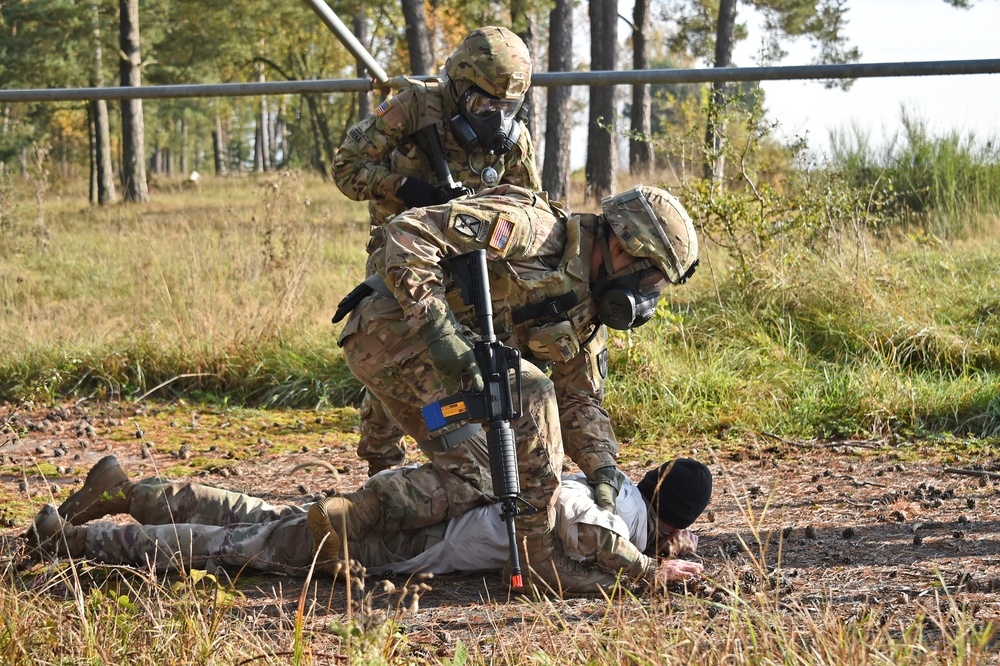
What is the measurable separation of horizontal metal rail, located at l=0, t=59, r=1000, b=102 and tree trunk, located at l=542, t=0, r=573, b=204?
9066mm

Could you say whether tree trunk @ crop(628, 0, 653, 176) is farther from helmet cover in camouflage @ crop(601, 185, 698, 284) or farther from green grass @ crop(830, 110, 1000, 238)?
helmet cover in camouflage @ crop(601, 185, 698, 284)

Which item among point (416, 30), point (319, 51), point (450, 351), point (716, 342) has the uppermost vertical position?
point (319, 51)

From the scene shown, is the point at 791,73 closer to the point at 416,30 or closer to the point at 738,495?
the point at 738,495

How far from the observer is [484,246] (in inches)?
134

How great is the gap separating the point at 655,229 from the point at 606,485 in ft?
3.03

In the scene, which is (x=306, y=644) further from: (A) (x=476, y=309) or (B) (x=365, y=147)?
(B) (x=365, y=147)

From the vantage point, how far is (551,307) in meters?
3.59

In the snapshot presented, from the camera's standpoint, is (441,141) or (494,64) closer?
(494,64)

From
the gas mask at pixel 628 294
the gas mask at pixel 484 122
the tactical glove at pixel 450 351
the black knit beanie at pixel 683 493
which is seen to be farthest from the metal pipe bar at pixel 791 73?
the black knit beanie at pixel 683 493

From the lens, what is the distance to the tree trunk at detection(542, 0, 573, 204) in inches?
572

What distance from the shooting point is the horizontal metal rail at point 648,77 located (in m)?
Result: 4.94

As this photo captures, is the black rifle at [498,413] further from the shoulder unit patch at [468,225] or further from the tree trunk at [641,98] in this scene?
the tree trunk at [641,98]

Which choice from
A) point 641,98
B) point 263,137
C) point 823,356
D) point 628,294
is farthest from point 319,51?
point 628,294

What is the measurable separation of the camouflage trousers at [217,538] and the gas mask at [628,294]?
102cm
